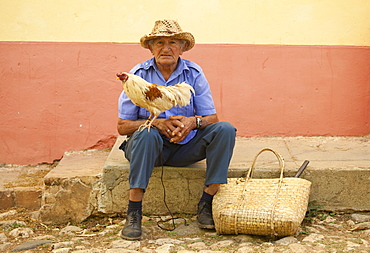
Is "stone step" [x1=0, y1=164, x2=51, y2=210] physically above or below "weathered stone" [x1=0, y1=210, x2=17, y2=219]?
above

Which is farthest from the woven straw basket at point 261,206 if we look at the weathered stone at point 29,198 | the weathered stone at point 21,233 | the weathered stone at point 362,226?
the weathered stone at point 29,198

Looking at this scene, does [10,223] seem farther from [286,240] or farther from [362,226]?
[362,226]

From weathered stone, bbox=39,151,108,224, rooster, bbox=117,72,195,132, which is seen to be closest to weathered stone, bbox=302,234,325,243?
rooster, bbox=117,72,195,132

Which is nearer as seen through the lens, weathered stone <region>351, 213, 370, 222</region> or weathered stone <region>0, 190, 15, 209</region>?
weathered stone <region>351, 213, 370, 222</region>

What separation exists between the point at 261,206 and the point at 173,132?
79 cm

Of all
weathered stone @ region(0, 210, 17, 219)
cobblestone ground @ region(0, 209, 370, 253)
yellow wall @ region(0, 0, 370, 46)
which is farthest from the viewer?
yellow wall @ region(0, 0, 370, 46)

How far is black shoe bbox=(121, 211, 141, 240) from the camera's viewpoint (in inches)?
117

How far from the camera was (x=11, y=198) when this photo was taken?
12.8ft

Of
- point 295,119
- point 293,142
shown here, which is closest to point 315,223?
point 293,142

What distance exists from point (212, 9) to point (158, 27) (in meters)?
1.50

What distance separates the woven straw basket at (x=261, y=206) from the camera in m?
2.87

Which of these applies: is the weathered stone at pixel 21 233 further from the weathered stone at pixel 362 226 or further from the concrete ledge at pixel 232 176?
the weathered stone at pixel 362 226

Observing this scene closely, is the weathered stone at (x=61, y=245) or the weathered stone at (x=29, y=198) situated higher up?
the weathered stone at (x=29, y=198)

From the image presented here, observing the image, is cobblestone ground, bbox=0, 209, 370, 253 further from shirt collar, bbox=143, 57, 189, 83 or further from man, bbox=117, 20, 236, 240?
shirt collar, bbox=143, 57, 189, 83
